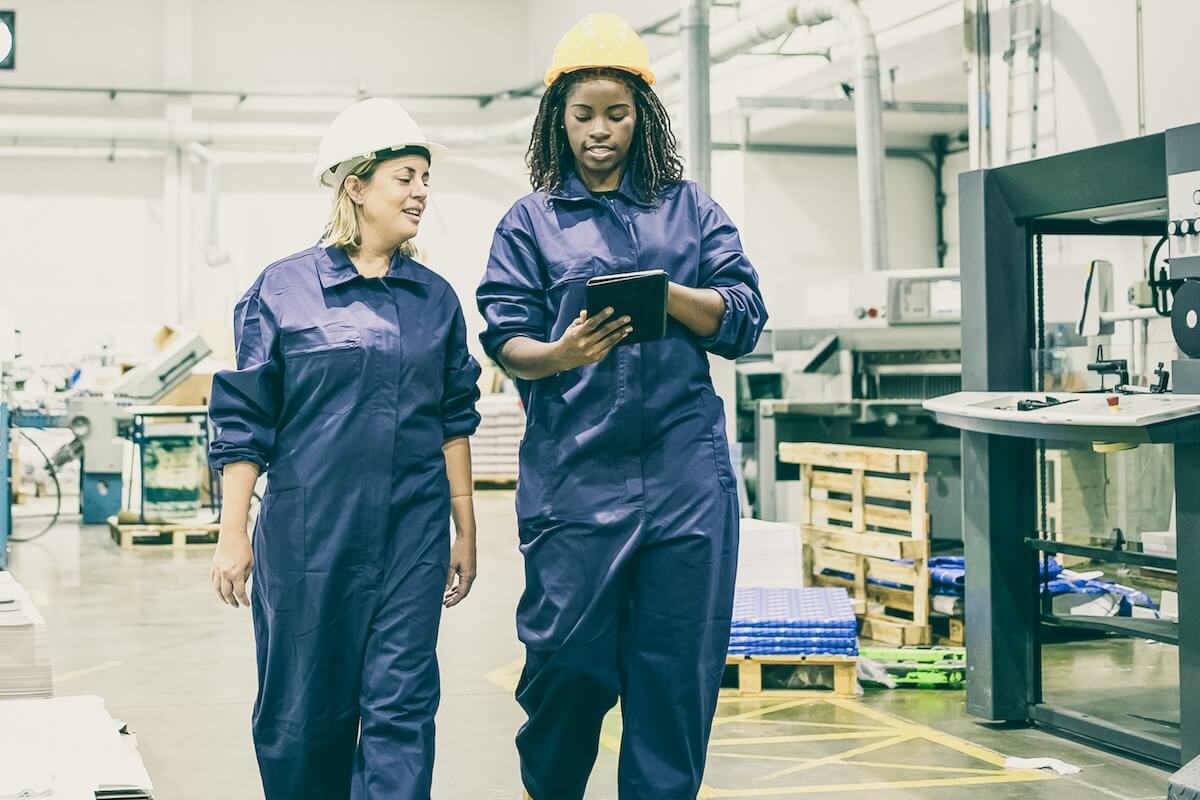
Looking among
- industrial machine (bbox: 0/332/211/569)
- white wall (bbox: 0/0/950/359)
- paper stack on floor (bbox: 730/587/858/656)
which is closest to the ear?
paper stack on floor (bbox: 730/587/858/656)

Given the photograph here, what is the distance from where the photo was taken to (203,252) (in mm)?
16906

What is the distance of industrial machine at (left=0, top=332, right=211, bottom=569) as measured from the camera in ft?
34.8

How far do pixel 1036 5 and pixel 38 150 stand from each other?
1260cm

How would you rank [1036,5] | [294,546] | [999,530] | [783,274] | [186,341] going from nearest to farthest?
1. [294,546]
2. [999,530]
3. [1036,5]
4. [186,341]
5. [783,274]

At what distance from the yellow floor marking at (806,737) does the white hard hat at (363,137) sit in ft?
8.35

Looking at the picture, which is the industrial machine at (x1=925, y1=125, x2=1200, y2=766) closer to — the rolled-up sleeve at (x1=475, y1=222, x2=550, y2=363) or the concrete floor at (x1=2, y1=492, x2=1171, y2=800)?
the concrete floor at (x1=2, y1=492, x2=1171, y2=800)

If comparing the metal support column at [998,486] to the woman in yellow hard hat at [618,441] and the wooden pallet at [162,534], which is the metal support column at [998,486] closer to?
the woman in yellow hard hat at [618,441]

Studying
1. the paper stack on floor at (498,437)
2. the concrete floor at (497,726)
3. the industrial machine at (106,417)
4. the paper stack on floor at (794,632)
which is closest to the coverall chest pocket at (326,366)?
the concrete floor at (497,726)

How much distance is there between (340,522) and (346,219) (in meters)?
0.64

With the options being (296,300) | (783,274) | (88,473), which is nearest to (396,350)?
(296,300)

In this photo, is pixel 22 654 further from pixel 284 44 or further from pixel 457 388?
pixel 284 44

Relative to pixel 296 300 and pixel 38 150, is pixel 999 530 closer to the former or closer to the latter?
pixel 296 300

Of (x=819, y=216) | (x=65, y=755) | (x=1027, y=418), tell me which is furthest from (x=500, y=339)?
(x=819, y=216)

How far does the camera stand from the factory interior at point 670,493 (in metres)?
2.57
